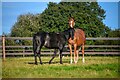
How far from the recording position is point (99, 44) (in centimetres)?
1084

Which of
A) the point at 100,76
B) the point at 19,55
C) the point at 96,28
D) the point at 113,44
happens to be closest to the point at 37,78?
the point at 100,76

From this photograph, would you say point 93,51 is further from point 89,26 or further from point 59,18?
point 59,18

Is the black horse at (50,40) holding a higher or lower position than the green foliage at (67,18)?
lower

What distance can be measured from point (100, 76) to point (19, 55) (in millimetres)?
5829

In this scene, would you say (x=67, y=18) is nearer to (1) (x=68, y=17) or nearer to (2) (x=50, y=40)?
(1) (x=68, y=17)

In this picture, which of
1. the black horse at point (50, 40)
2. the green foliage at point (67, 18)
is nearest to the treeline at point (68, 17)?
the green foliage at point (67, 18)

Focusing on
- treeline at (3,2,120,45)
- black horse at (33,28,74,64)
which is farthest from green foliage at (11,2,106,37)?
black horse at (33,28,74,64)

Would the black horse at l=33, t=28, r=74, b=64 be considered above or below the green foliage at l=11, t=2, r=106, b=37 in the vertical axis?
below

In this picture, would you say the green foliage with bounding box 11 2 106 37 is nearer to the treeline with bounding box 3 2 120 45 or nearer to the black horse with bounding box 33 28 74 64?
the treeline with bounding box 3 2 120 45

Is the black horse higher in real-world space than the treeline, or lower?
lower

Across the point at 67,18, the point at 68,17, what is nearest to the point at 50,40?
the point at 68,17

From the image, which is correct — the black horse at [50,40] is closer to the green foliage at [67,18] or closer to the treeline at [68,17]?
the treeline at [68,17]

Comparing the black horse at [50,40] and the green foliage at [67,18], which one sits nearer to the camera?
the black horse at [50,40]

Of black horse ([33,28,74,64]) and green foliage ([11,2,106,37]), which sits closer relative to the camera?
black horse ([33,28,74,64])
